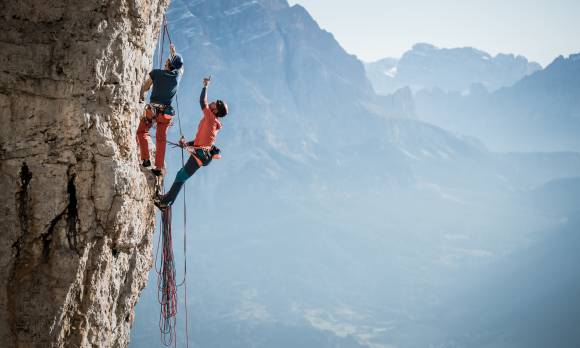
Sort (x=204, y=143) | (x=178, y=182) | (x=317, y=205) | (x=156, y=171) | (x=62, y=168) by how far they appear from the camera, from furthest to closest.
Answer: (x=317, y=205) → (x=204, y=143) → (x=178, y=182) → (x=156, y=171) → (x=62, y=168)

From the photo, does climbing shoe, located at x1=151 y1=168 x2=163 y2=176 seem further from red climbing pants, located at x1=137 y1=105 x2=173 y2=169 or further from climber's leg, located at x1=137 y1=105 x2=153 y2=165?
climber's leg, located at x1=137 y1=105 x2=153 y2=165

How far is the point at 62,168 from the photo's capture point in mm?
4770

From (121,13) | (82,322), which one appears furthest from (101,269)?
(121,13)

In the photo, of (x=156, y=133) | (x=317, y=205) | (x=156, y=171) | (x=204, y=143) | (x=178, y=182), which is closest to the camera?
(x=156, y=171)

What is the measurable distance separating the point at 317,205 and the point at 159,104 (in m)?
131

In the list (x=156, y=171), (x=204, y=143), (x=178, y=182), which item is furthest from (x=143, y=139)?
(x=204, y=143)

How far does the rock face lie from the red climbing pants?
3.86 ft

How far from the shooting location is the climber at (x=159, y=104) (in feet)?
21.3

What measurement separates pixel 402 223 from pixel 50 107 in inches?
5439

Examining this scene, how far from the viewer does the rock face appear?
4594 millimetres

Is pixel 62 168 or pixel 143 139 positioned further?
pixel 143 139

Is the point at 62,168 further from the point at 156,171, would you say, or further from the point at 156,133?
the point at 156,133

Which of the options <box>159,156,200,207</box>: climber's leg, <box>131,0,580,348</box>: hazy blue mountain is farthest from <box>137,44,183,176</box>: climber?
<box>131,0,580,348</box>: hazy blue mountain

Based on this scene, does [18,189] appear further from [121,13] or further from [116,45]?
[121,13]
